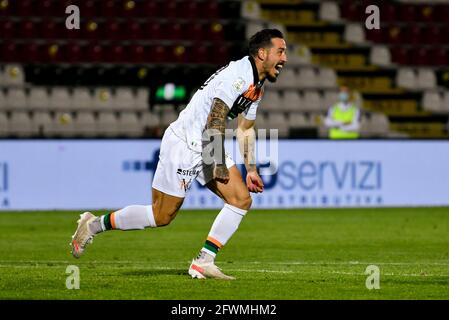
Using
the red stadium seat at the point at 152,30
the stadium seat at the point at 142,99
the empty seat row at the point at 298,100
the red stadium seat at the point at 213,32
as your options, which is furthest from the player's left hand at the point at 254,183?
the red stadium seat at the point at 213,32

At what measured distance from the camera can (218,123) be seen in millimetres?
9695

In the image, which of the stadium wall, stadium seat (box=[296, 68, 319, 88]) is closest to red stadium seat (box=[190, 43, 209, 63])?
stadium seat (box=[296, 68, 319, 88])

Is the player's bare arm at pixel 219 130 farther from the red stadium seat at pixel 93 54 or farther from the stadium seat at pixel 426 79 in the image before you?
the stadium seat at pixel 426 79

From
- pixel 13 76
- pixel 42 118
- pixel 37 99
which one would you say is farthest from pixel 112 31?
pixel 42 118

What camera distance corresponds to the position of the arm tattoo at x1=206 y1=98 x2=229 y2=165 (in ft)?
31.8

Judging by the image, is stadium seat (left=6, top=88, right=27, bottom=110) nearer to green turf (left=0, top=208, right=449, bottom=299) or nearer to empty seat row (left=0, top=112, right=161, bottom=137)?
empty seat row (left=0, top=112, right=161, bottom=137)

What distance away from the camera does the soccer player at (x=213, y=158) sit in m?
9.95

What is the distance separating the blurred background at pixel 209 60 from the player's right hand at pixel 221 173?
12.6 m

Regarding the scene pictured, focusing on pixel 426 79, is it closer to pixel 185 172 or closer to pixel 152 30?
pixel 152 30

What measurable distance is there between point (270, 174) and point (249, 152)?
1089 centimetres

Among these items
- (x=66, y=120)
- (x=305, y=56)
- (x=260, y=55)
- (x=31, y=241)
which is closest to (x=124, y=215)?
(x=260, y=55)

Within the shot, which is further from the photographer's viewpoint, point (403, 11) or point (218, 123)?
point (403, 11)

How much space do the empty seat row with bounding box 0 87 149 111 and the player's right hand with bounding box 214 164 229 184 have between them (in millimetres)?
15137
